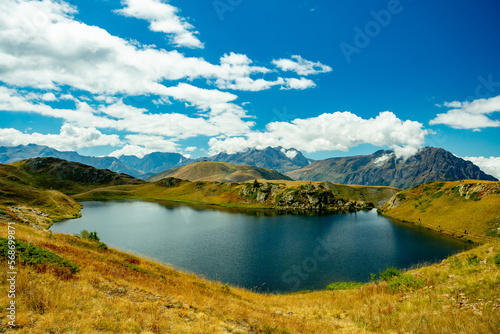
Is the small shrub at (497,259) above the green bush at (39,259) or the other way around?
above

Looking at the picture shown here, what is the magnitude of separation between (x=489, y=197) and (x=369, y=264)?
89218 millimetres

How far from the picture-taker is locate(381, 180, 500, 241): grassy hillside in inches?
3397

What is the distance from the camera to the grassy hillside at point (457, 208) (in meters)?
86.3

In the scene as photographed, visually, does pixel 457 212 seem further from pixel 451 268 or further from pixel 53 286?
pixel 53 286

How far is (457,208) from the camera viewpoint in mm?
106500

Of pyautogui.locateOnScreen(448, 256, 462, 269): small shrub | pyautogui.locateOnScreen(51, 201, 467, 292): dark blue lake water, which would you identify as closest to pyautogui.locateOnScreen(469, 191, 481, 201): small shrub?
pyautogui.locateOnScreen(51, 201, 467, 292): dark blue lake water

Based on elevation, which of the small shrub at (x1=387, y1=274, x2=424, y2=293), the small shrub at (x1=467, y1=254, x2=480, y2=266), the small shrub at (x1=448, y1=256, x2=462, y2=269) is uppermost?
the small shrub at (x1=467, y1=254, x2=480, y2=266)

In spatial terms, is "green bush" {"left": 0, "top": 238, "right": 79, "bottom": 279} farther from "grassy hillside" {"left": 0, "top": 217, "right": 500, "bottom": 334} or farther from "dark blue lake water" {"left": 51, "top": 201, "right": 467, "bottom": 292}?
"dark blue lake water" {"left": 51, "top": 201, "right": 467, "bottom": 292}

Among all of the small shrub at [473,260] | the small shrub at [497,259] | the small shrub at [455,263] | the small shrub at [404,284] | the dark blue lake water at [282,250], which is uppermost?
the small shrub at [497,259]

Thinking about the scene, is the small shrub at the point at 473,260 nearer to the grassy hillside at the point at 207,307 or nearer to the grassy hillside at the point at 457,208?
the grassy hillside at the point at 207,307

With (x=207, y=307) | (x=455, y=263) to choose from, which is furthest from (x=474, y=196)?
(x=207, y=307)

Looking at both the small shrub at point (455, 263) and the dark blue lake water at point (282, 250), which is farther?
the dark blue lake water at point (282, 250)

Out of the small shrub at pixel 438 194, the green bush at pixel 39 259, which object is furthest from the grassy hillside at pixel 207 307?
the small shrub at pixel 438 194

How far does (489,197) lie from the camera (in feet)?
324
